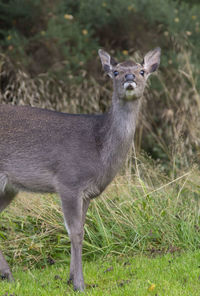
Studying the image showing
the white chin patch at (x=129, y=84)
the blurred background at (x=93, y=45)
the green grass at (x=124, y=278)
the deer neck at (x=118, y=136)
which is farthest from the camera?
the blurred background at (x=93, y=45)

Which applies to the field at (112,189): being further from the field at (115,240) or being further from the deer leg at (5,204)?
the deer leg at (5,204)

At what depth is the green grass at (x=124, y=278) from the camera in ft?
16.1

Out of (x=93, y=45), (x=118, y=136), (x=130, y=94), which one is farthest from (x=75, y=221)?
(x=93, y=45)

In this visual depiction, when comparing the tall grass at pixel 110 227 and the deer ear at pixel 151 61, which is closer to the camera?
the deer ear at pixel 151 61

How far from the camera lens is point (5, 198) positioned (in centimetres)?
588

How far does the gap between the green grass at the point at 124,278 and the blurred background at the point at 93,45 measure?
473 cm

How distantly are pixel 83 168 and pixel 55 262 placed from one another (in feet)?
4.99

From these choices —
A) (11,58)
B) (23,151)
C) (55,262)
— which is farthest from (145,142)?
(23,151)

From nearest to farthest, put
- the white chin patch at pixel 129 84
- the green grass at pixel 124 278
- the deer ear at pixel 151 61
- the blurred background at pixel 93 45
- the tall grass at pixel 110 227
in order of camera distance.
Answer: the green grass at pixel 124 278 < the white chin patch at pixel 129 84 < the deer ear at pixel 151 61 < the tall grass at pixel 110 227 < the blurred background at pixel 93 45

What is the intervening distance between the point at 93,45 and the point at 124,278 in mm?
7065

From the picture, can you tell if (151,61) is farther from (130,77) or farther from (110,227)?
(110,227)

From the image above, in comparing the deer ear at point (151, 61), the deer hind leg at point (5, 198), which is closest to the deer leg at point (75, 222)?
the deer hind leg at point (5, 198)

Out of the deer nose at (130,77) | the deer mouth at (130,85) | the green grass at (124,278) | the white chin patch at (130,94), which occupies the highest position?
the deer nose at (130,77)

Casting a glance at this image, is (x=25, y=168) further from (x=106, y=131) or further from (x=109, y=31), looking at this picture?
(x=109, y=31)
